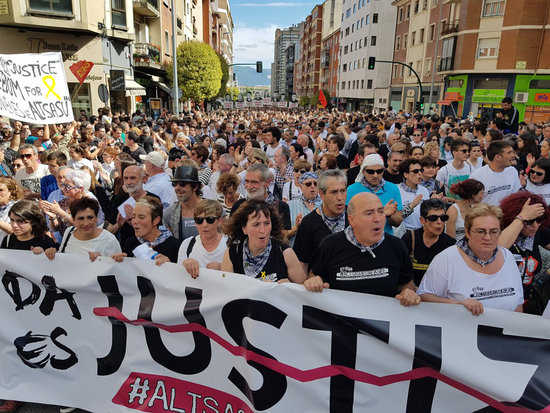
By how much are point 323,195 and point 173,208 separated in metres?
1.73

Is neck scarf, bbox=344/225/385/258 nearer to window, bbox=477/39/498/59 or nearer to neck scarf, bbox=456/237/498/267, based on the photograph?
neck scarf, bbox=456/237/498/267

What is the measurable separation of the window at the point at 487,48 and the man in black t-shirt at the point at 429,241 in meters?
32.7

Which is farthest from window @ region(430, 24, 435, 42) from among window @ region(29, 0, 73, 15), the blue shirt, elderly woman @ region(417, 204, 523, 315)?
elderly woman @ region(417, 204, 523, 315)

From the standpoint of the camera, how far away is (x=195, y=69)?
3291cm

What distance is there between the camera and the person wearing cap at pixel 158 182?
5047mm

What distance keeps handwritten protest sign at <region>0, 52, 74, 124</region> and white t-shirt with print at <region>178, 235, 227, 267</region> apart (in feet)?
15.9

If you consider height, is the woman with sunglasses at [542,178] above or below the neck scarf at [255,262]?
above

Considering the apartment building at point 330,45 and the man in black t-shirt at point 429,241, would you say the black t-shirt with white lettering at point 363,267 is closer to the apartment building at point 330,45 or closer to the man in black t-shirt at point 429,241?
the man in black t-shirt at point 429,241

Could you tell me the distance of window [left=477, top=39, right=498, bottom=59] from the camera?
3047cm

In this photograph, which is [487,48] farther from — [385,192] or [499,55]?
[385,192]

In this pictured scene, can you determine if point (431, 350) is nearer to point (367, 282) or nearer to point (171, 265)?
point (367, 282)

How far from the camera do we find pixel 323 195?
364 cm

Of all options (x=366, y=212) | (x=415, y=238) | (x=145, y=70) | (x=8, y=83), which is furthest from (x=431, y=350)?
(x=145, y=70)

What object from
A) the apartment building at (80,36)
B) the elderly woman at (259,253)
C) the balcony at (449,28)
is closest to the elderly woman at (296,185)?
the elderly woman at (259,253)
